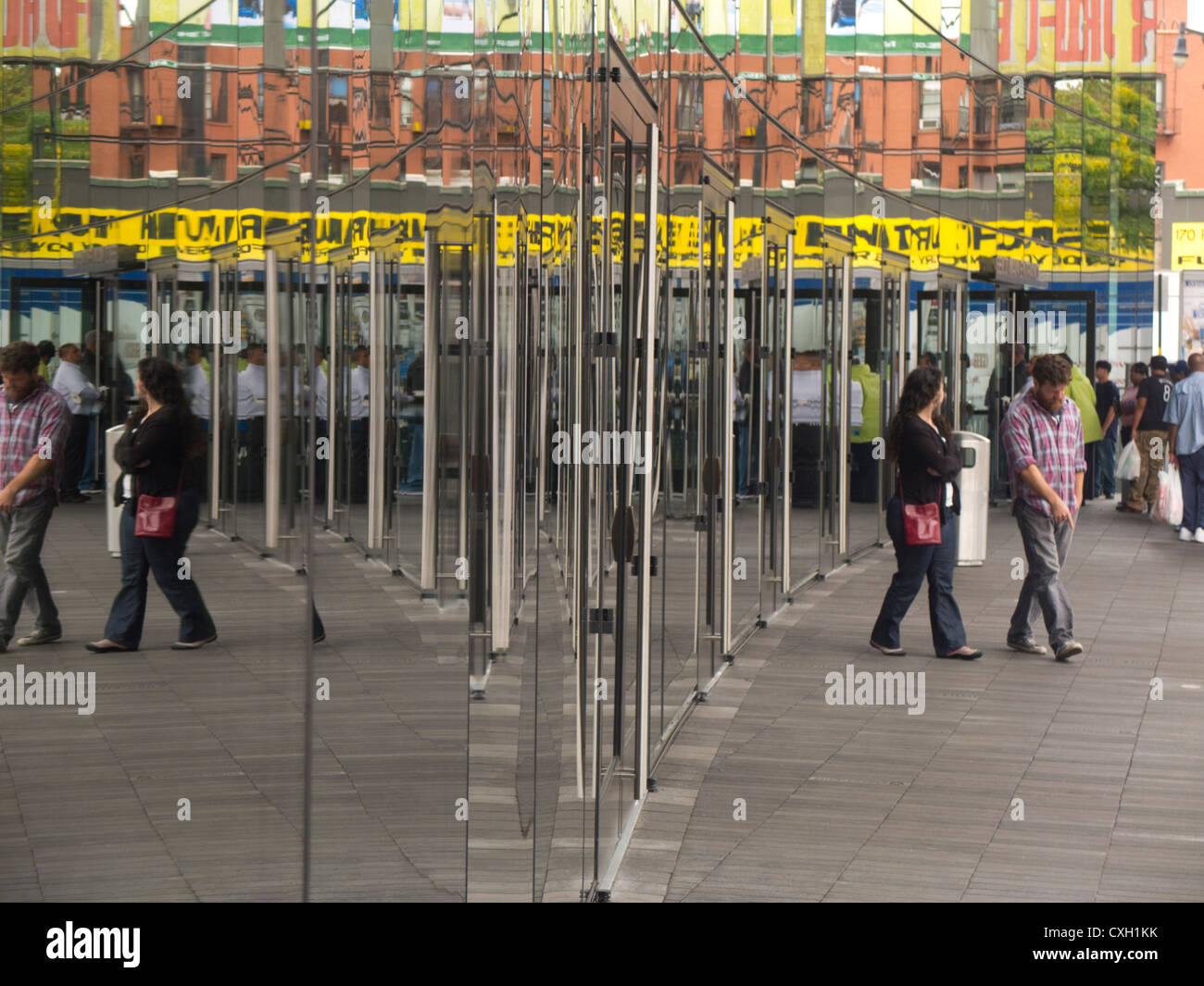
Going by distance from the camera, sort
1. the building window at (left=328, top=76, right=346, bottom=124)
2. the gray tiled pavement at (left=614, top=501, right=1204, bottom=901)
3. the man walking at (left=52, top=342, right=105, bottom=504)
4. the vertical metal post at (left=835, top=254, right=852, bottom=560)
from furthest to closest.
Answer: the vertical metal post at (left=835, top=254, right=852, bottom=560) → the gray tiled pavement at (left=614, top=501, right=1204, bottom=901) → the building window at (left=328, top=76, right=346, bottom=124) → the man walking at (left=52, top=342, right=105, bottom=504)

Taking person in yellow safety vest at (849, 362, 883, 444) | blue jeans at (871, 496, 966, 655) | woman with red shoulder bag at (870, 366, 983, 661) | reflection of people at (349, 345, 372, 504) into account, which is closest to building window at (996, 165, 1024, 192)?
person in yellow safety vest at (849, 362, 883, 444)

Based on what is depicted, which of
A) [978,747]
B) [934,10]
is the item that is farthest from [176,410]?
[934,10]

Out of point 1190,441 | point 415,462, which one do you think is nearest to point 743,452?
point 1190,441

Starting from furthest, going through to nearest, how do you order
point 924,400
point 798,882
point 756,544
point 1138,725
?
point 756,544, point 924,400, point 1138,725, point 798,882

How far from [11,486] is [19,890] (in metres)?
0.67

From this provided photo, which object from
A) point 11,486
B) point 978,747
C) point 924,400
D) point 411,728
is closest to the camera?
point 11,486

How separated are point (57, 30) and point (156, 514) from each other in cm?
80

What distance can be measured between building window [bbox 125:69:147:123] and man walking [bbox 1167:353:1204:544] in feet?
38.8

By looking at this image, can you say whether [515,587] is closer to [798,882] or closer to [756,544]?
[798,882]

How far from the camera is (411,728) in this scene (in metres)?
3.01

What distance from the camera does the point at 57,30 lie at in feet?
8.78

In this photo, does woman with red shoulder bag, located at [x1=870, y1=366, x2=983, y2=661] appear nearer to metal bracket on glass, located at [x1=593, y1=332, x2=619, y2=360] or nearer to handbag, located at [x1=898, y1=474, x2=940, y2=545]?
handbag, located at [x1=898, y1=474, x2=940, y2=545]

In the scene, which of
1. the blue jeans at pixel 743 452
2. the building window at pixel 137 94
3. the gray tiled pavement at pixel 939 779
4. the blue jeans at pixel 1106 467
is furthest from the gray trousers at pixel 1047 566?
the blue jeans at pixel 1106 467

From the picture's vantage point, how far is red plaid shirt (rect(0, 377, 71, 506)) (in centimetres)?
264
